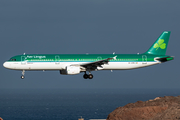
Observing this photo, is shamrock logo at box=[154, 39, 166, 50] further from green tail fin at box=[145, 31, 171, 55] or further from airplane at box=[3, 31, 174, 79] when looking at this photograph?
airplane at box=[3, 31, 174, 79]

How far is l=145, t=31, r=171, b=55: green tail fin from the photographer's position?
88.0 m

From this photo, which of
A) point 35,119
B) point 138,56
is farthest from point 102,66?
point 35,119

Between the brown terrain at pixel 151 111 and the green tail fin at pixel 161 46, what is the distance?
1625 inches

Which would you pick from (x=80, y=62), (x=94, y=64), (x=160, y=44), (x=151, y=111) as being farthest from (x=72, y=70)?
(x=151, y=111)

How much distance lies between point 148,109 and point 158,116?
5.64 feet

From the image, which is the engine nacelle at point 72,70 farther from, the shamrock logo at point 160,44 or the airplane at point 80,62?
the shamrock logo at point 160,44

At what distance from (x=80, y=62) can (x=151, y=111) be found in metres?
36.0

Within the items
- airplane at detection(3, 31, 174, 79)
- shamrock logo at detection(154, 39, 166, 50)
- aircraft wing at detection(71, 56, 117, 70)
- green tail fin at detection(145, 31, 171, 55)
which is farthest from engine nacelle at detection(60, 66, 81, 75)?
shamrock logo at detection(154, 39, 166, 50)

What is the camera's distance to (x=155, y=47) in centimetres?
8894

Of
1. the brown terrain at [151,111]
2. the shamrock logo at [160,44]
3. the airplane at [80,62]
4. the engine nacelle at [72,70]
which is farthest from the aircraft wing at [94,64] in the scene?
the brown terrain at [151,111]

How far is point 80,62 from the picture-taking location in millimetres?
78625

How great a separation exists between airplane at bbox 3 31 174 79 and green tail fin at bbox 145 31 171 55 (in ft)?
10.2

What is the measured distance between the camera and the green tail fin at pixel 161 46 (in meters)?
88.0

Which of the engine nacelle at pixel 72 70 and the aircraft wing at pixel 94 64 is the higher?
the aircraft wing at pixel 94 64
